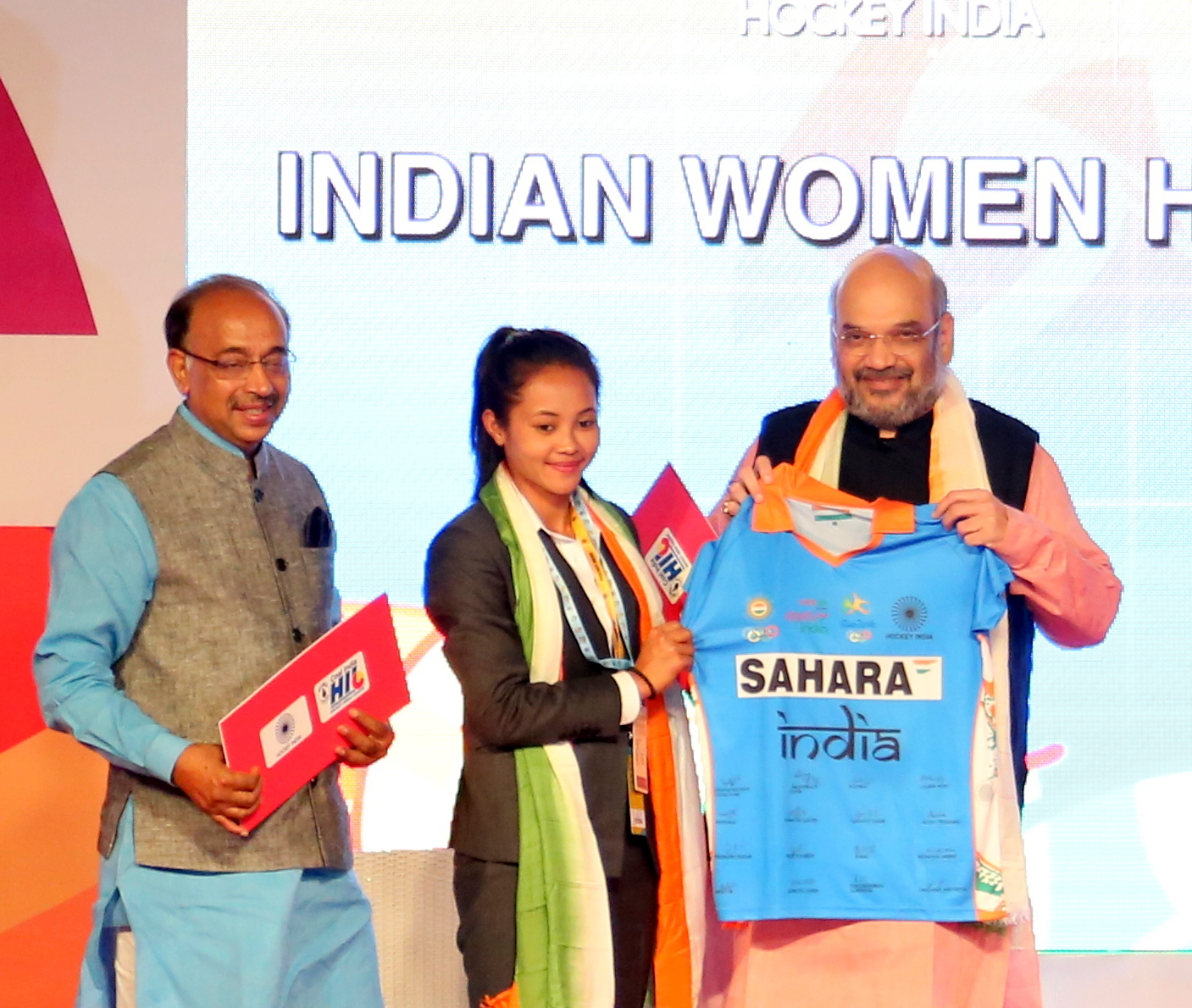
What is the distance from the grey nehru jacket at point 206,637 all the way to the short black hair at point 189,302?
0.42ft

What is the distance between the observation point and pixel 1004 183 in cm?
386

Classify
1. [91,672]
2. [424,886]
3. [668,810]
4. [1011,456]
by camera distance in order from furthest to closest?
[424,886], [1011,456], [668,810], [91,672]

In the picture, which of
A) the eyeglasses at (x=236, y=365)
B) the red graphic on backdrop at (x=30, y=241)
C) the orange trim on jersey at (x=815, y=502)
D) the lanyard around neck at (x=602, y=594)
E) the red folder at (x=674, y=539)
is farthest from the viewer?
the red graphic on backdrop at (x=30, y=241)

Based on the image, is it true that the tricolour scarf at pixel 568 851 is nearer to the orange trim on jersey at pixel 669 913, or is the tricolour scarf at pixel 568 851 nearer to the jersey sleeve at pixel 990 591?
the orange trim on jersey at pixel 669 913

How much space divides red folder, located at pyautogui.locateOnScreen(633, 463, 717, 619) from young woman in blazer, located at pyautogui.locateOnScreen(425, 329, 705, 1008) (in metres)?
0.10

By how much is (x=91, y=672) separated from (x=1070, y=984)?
2784 millimetres

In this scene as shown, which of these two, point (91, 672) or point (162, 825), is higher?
point (91, 672)

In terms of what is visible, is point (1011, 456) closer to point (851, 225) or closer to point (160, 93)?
point (851, 225)

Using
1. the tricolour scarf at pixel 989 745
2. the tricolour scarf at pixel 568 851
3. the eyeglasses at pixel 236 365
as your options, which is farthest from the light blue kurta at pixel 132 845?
the tricolour scarf at pixel 989 745

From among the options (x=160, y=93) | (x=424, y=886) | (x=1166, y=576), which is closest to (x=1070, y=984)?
(x=1166, y=576)

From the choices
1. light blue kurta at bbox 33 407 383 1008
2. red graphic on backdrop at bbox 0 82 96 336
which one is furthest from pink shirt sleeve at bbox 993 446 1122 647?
red graphic on backdrop at bbox 0 82 96 336

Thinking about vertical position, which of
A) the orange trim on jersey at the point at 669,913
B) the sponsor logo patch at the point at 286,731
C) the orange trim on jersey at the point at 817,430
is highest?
the orange trim on jersey at the point at 817,430

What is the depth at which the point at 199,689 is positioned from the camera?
2125mm

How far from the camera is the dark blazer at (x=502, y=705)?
88.3 inches
